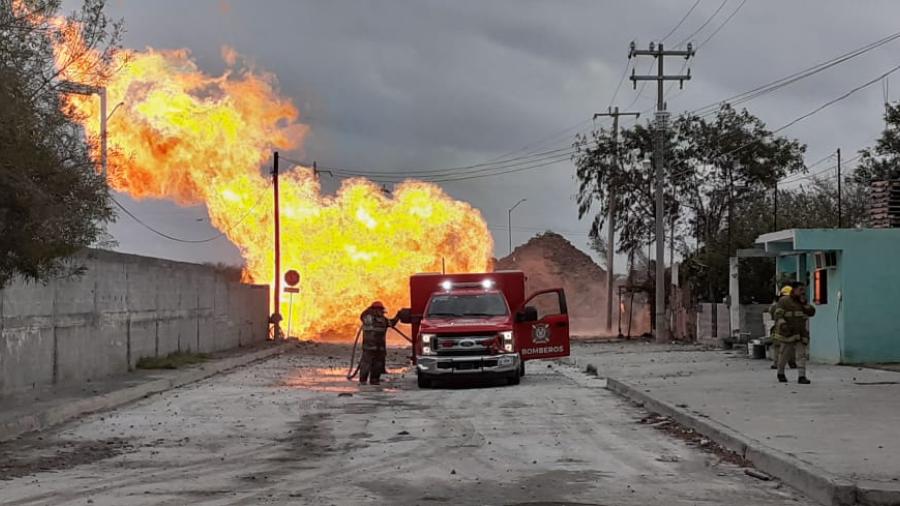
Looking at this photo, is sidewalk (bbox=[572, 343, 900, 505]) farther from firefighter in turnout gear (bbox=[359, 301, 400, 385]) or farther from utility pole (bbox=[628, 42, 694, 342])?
utility pole (bbox=[628, 42, 694, 342])

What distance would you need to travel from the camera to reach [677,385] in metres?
19.1

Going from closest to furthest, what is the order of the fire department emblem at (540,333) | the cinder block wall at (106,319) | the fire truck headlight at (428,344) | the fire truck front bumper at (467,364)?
the cinder block wall at (106,319)
the fire truck front bumper at (467,364)
the fire truck headlight at (428,344)
the fire department emblem at (540,333)

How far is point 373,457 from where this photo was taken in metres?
A: 10.9

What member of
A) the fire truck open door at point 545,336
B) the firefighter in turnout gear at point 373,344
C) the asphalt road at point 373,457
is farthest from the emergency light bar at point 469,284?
the asphalt road at point 373,457

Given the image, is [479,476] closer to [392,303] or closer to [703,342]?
[703,342]

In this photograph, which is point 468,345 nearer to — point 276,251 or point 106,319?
point 106,319

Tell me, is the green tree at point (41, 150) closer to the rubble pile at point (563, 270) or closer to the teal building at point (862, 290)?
the teal building at point (862, 290)

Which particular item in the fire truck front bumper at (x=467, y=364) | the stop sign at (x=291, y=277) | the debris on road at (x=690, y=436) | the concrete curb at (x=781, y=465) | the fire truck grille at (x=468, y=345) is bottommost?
the debris on road at (x=690, y=436)

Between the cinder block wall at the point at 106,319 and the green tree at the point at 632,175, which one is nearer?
the cinder block wall at the point at 106,319

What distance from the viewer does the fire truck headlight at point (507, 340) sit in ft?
67.6

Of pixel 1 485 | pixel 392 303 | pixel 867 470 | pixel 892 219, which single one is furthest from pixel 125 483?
pixel 392 303

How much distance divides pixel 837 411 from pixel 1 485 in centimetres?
1051

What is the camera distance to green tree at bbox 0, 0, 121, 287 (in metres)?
11.1

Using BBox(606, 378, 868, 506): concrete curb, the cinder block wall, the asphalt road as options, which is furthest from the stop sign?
BBox(606, 378, 868, 506): concrete curb
